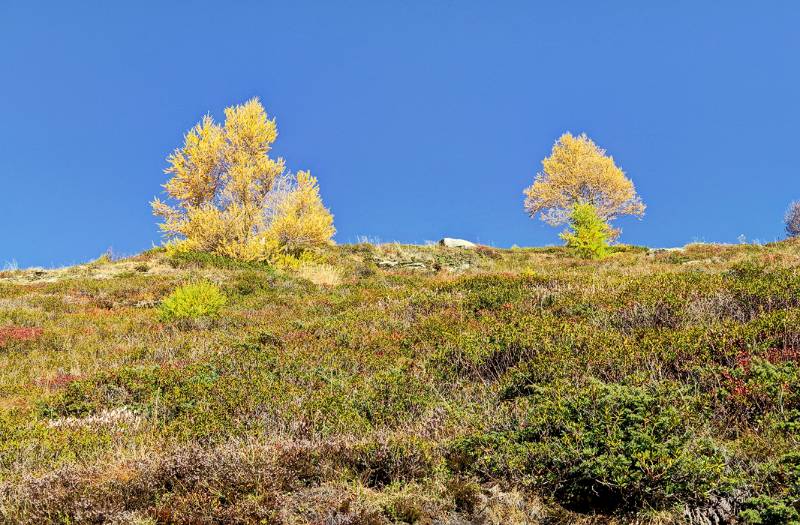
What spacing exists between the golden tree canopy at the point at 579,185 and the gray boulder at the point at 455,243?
971 cm

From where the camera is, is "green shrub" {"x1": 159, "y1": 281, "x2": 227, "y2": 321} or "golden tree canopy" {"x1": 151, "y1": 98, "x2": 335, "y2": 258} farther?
"golden tree canopy" {"x1": 151, "y1": 98, "x2": 335, "y2": 258}

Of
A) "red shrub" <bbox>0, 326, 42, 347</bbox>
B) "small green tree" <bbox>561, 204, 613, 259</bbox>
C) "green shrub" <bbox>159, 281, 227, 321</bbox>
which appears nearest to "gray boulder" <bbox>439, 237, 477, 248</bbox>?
"small green tree" <bbox>561, 204, 613, 259</bbox>

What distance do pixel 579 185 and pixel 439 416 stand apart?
42.8 metres

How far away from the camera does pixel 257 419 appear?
5090mm

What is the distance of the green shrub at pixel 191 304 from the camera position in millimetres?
12922

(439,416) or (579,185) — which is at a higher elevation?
(579,185)

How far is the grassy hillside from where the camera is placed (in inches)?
128

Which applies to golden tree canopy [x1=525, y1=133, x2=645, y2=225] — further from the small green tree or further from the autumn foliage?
the small green tree

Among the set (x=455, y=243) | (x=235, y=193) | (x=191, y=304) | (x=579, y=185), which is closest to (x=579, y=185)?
(x=579, y=185)

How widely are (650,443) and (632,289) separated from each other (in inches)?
250

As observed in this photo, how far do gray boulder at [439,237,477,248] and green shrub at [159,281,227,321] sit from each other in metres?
24.6

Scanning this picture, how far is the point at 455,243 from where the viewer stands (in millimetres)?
38969

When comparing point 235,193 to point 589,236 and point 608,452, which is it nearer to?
point 589,236

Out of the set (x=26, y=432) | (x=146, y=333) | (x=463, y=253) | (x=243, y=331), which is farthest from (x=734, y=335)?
(x=463, y=253)
